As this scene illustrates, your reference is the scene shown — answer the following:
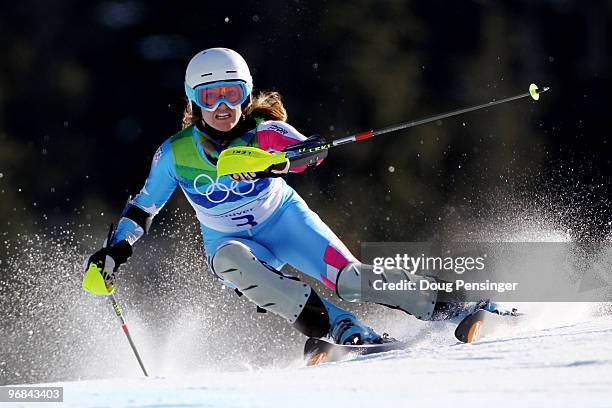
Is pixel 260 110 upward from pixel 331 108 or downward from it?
upward

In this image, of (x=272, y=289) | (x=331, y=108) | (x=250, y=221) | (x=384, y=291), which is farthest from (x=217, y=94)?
(x=331, y=108)

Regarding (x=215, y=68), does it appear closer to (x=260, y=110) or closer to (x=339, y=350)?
(x=260, y=110)

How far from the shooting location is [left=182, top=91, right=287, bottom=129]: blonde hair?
Answer: 4023 mm

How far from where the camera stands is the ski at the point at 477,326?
3.82 metres

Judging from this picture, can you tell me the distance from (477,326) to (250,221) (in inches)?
35.5

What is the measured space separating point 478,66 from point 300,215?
827 cm

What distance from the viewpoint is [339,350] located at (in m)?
3.74

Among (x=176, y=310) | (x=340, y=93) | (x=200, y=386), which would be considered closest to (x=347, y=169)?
(x=340, y=93)

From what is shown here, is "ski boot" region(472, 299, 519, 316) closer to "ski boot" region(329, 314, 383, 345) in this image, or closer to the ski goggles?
"ski boot" region(329, 314, 383, 345)

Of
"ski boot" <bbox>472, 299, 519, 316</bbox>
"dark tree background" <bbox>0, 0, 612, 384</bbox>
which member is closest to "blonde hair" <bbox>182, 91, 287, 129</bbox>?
Answer: "ski boot" <bbox>472, 299, 519, 316</bbox>

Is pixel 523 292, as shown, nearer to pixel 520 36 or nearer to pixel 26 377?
pixel 26 377

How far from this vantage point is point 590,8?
12586mm

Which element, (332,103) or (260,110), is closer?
(260,110)

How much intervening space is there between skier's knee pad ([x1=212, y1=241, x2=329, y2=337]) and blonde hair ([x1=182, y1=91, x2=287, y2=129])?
0.50 metres
